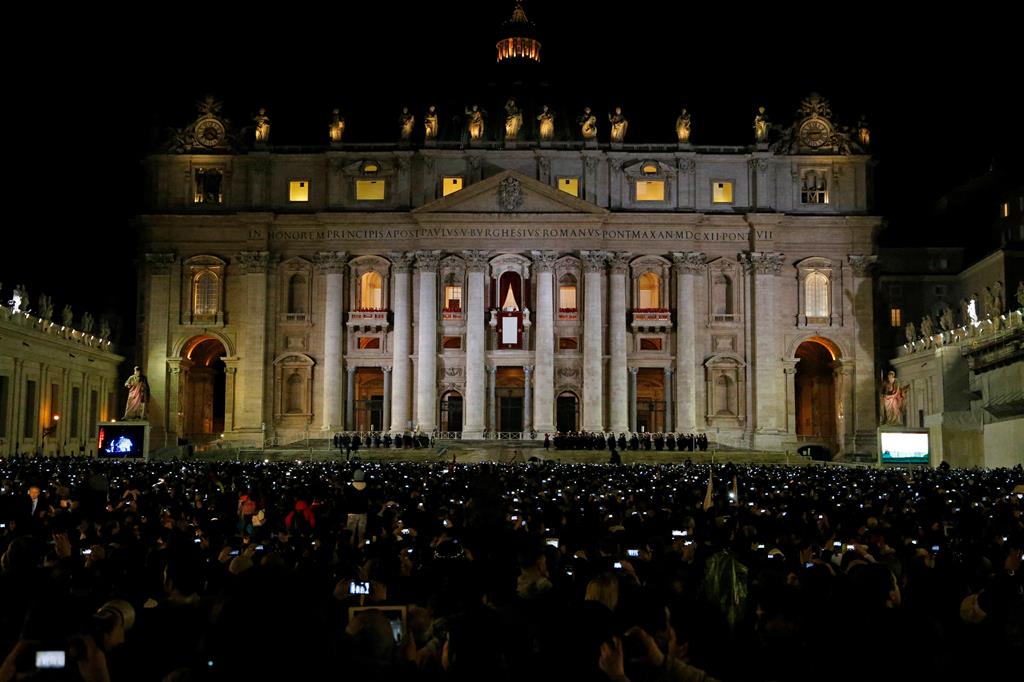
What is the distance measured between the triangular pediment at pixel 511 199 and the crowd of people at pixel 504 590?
59.5m

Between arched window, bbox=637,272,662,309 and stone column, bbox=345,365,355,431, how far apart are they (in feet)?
71.8

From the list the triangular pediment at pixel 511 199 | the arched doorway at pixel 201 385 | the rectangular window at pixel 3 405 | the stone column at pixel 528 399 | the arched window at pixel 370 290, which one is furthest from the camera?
the arched doorway at pixel 201 385

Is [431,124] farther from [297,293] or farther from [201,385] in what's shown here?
[201,385]

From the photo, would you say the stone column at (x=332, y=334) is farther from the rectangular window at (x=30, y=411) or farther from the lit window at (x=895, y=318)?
the lit window at (x=895, y=318)

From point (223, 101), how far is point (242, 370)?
20.8 m

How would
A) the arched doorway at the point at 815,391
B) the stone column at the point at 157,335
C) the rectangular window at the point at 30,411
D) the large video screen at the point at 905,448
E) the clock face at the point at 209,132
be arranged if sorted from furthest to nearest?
the arched doorway at the point at 815,391
the clock face at the point at 209,132
the stone column at the point at 157,335
the rectangular window at the point at 30,411
the large video screen at the point at 905,448

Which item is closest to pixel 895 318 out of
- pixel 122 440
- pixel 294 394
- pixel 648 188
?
pixel 648 188

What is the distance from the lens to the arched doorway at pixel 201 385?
86.0 meters

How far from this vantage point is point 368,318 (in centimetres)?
8388

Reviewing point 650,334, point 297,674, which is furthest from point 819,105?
point 297,674

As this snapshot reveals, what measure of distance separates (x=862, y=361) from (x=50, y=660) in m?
81.6

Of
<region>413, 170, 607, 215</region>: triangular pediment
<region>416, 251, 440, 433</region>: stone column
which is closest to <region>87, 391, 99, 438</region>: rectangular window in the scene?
<region>416, 251, 440, 433</region>: stone column

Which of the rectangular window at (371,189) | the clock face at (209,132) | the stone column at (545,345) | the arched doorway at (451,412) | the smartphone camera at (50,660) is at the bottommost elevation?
the smartphone camera at (50,660)

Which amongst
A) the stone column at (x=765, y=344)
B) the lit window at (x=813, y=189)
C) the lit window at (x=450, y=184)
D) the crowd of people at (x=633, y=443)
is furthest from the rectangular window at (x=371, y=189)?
the lit window at (x=813, y=189)
